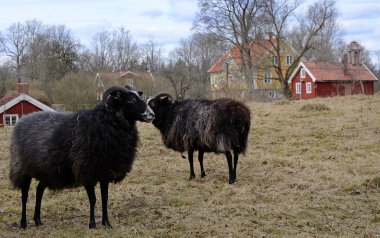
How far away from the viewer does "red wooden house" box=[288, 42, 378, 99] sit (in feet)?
172

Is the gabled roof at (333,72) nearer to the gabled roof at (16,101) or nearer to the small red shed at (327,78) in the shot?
the small red shed at (327,78)

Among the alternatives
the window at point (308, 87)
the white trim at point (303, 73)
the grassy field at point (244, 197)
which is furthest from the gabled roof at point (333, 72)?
the grassy field at point (244, 197)

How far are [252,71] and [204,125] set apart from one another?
3852 centimetres

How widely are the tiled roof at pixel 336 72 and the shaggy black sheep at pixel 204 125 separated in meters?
44.0

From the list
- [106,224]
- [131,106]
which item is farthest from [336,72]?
[106,224]

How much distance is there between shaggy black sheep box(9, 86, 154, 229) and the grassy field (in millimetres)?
711

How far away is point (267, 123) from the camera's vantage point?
57.2 feet

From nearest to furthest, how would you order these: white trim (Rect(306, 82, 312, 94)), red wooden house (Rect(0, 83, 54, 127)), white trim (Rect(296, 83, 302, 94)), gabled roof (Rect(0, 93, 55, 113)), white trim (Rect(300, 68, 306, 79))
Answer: gabled roof (Rect(0, 93, 55, 113))
red wooden house (Rect(0, 83, 54, 127))
white trim (Rect(306, 82, 312, 94))
white trim (Rect(300, 68, 306, 79))
white trim (Rect(296, 83, 302, 94))

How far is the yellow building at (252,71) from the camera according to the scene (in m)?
32.7

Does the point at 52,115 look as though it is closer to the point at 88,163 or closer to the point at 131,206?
the point at 88,163

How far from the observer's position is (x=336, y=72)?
53094mm

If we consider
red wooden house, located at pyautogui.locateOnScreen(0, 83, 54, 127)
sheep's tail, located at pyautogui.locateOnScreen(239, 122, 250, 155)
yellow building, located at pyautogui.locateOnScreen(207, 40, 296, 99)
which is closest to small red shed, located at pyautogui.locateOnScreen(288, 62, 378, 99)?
yellow building, located at pyautogui.locateOnScreen(207, 40, 296, 99)

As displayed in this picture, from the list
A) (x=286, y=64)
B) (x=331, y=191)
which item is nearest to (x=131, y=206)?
(x=331, y=191)

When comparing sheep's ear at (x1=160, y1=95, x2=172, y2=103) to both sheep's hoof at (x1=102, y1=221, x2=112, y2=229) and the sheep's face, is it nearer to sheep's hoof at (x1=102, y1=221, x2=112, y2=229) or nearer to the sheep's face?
the sheep's face
